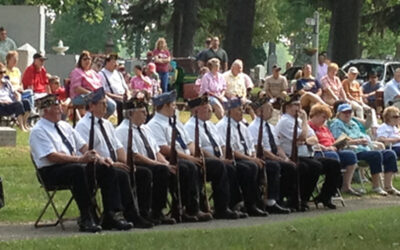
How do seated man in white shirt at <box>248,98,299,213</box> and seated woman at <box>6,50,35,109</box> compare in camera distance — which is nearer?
seated man in white shirt at <box>248,98,299,213</box>

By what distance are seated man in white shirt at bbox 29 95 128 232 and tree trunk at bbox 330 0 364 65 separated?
2911 cm

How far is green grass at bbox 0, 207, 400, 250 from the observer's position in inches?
503

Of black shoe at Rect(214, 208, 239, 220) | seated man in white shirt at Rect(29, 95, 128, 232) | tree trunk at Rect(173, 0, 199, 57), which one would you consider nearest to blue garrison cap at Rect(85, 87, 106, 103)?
seated man in white shirt at Rect(29, 95, 128, 232)

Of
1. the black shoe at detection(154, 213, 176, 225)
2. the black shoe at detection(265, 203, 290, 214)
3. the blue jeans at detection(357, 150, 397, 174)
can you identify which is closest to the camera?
the black shoe at detection(154, 213, 176, 225)

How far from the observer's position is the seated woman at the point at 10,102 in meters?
25.0

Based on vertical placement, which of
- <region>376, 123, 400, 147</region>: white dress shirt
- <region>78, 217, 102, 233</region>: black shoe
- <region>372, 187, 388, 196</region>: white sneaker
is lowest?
<region>372, 187, 388, 196</region>: white sneaker

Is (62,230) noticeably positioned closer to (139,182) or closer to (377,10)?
(139,182)

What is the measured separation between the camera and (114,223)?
14977 millimetres

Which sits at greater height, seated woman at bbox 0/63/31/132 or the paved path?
seated woman at bbox 0/63/31/132

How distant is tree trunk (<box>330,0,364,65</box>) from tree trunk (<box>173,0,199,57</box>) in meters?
8.11

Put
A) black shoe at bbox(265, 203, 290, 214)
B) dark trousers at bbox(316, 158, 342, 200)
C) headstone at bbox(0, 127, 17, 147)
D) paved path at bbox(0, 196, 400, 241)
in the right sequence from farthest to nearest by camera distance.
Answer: headstone at bbox(0, 127, 17, 147), dark trousers at bbox(316, 158, 342, 200), black shoe at bbox(265, 203, 290, 214), paved path at bbox(0, 196, 400, 241)

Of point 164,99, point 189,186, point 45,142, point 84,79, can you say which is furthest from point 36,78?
point 45,142

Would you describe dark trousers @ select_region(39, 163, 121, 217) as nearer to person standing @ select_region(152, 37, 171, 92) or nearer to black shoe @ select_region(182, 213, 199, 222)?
black shoe @ select_region(182, 213, 199, 222)

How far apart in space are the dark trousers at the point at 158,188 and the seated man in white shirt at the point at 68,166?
84 cm
